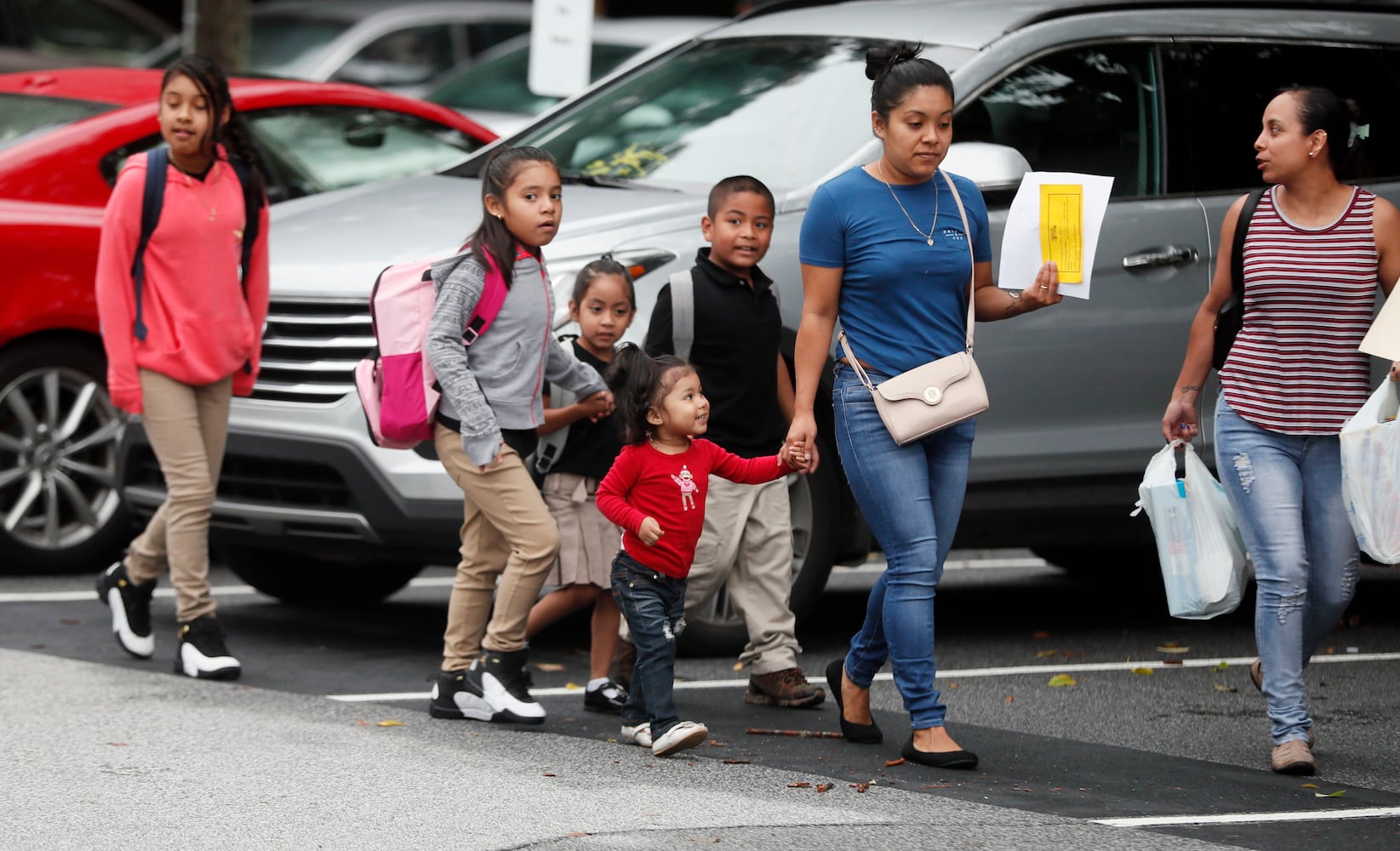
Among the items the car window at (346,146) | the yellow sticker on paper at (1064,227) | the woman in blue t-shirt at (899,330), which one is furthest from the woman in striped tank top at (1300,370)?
the car window at (346,146)

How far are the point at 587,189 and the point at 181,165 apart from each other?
4.35 ft

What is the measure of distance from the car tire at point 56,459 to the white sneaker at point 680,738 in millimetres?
3544

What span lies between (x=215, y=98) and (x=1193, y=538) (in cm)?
321

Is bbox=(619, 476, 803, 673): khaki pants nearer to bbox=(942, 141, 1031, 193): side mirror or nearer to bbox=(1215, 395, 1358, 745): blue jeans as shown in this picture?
bbox=(942, 141, 1031, 193): side mirror

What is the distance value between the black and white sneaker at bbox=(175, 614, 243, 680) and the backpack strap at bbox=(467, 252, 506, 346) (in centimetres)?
147

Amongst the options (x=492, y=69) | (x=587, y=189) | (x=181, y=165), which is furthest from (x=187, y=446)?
(x=492, y=69)

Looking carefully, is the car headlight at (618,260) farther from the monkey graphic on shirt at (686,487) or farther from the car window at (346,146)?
the car window at (346,146)

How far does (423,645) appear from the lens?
24.5ft

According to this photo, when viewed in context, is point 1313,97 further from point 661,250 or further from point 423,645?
point 423,645

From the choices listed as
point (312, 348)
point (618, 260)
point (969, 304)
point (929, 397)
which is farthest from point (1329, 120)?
point (312, 348)

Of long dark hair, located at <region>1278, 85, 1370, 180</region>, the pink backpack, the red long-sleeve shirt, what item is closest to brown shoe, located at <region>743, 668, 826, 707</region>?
the red long-sleeve shirt

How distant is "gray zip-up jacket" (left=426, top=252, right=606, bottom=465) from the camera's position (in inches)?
228

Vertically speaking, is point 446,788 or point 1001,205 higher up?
point 1001,205

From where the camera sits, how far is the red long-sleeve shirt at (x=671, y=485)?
5.66 m
